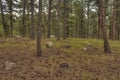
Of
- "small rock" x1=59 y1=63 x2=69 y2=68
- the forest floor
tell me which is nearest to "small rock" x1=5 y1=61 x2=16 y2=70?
the forest floor

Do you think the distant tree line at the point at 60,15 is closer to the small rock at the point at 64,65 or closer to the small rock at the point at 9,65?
the small rock at the point at 64,65

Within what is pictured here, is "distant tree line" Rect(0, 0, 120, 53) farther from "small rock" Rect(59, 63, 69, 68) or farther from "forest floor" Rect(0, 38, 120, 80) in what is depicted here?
"small rock" Rect(59, 63, 69, 68)

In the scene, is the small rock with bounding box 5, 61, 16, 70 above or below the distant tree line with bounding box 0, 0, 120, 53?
below

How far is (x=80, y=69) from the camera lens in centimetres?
1147

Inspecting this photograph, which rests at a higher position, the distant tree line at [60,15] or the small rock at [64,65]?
the distant tree line at [60,15]

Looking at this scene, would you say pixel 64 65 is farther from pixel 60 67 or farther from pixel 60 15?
pixel 60 15

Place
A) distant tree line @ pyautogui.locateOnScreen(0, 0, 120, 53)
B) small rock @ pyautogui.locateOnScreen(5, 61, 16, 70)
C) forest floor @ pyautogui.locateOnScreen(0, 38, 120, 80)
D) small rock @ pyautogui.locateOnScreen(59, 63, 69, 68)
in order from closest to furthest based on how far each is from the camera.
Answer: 1. forest floor @ pyautogui.locateOnScreen(0, 38, 120, 80)
2. small rock @ pyautogui.locateOnScreen(5, 61, 16, 70)
3. small rock @ pyautogui.locateOnScreen(59, 63, 69, 68)
4. distant tree line @ pyautogui.locateOnScreen(0, 0, 120, 53)

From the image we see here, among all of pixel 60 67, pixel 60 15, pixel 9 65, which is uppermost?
pixel 60 15

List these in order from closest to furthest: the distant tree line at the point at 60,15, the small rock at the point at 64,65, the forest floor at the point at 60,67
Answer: the forest floor at the point at 60,67
the small rock at the point at 64,65
the distant tree line at the point at 60,15

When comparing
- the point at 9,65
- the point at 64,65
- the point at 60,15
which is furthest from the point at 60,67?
the point at 60,15

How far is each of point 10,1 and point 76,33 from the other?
25795mm

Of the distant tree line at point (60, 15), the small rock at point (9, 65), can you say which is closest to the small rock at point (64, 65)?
the small rock at point (9, 65)

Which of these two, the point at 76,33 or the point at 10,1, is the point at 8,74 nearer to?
the point at 10,1

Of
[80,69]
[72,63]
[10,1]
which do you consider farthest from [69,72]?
[10,1]
